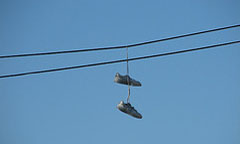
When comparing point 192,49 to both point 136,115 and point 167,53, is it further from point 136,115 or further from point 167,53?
point 136,115

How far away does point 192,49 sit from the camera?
804 cm

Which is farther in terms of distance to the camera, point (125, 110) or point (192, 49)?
point (125, 110)

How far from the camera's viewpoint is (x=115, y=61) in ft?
26.6

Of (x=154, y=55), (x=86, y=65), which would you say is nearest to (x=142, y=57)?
(x=154, y=55)

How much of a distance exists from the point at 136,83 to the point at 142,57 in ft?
3.04

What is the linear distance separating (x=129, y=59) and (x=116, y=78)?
564 millimetres

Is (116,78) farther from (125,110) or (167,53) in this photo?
(167,53)

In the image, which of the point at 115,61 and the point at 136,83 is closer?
the point at 115,61

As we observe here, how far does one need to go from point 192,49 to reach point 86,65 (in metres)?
1.37

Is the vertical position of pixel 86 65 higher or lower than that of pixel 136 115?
higher

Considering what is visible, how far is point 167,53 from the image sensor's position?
7953mm

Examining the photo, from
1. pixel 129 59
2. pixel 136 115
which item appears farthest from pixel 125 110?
pixel 129 59

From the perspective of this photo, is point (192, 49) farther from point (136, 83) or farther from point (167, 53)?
point (136, 83)

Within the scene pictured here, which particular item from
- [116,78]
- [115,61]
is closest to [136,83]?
[116,78]
